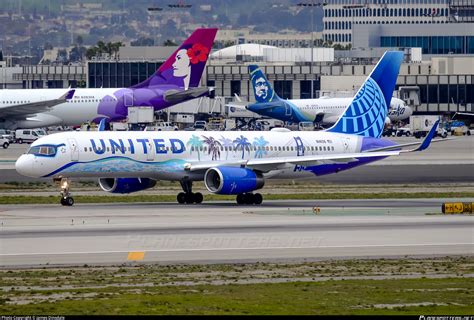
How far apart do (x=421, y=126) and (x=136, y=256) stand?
103 metres

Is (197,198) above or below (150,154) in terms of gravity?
below

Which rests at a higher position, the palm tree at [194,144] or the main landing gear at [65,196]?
the palm tree at [194,144]

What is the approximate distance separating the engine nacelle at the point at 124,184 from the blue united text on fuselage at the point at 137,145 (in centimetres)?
208

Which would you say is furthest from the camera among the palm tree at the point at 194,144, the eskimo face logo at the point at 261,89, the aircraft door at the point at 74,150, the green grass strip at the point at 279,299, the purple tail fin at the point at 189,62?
the eskimo face logo at the point at 261,89

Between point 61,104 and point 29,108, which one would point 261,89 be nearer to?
point 61,104

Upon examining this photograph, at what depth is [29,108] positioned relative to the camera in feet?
375

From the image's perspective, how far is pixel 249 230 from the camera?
47.9 metres

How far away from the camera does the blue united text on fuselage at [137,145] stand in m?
59.5

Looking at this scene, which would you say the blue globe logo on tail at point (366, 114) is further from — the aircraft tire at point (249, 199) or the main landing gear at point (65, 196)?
the main landing gear at point (65, 196)

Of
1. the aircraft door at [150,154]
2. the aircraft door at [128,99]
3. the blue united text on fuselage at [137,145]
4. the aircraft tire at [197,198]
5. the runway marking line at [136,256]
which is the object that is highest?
the aircraft door at [128,99]

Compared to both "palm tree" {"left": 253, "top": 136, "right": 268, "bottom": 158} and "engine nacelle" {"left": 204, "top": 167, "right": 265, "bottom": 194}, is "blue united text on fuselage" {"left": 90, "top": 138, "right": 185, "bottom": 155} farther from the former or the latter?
"palm tree" {"left": 253, "top": 136, "right": 268, "bottom": 158}

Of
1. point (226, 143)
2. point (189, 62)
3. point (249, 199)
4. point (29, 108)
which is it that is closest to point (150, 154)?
point (226, 143)

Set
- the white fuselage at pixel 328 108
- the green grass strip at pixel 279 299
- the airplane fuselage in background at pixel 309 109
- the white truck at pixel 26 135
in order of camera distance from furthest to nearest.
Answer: the white fuselage at pixel 328 108 → the airplane fuselage in background at pixel 309 109 → the white truck at pixel 26 135 → the green grass strip at pixel 279 299

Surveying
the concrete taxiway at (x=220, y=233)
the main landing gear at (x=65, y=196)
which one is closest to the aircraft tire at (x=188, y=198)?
the concrete taxiway at (x=220, y=233)
